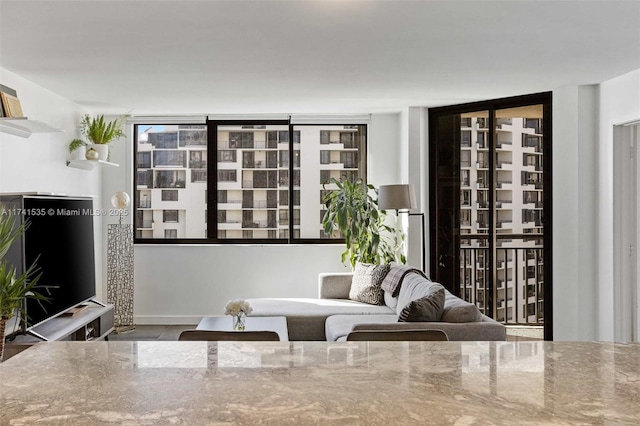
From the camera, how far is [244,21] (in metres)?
3.54

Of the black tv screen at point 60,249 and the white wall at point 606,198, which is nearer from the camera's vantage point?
the black tv screen at point 60,249

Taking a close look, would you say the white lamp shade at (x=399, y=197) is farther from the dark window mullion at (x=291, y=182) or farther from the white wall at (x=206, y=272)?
the dark window mullion at (x=291, y=182)

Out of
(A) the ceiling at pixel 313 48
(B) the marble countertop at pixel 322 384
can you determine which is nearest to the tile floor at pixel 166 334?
(A) the ceiling at pixel 313 48

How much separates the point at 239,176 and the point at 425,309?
12.3ft

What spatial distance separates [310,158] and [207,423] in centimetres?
656

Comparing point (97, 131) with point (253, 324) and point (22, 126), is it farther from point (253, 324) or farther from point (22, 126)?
point (253, 324)

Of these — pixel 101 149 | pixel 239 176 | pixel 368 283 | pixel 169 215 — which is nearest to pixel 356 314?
pixel 368 283

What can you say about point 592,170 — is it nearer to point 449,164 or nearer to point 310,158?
point 449,164

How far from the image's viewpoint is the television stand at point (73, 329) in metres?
4.41

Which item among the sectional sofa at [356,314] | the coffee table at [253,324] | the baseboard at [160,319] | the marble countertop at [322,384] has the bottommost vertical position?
the baseboard at [160,319]

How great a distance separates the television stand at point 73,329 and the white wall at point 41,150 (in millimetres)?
1065

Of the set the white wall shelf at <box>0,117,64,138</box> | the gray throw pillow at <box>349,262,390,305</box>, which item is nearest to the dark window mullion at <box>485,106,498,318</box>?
the gray throw pillow at <box>349,262,390,305</box>

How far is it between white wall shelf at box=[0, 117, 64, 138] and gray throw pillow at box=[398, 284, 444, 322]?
2.83 meters

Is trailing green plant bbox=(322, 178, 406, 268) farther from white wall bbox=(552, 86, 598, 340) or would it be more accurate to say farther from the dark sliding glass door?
white wall bbox=(552, 86, 598, 340)
